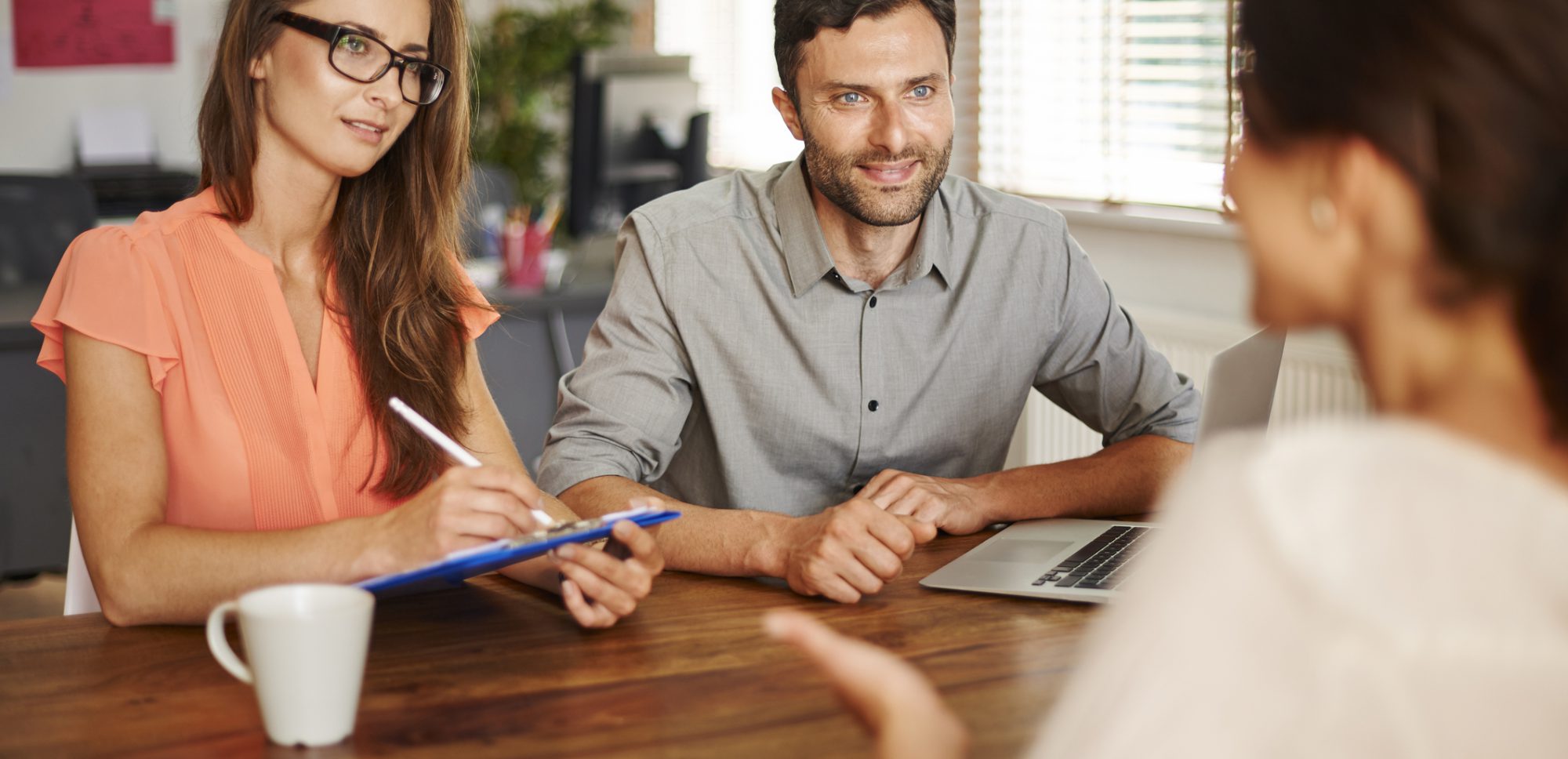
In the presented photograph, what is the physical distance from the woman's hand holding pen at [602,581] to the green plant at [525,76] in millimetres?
4698

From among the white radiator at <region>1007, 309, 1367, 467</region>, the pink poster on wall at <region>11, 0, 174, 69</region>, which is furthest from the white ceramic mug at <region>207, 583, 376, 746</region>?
the pink poster on wall at <region>11, 0, 174, 69</region>

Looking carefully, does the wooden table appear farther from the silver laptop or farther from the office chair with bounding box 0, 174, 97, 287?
the office chair with bounding box 0, 174, 97, 287

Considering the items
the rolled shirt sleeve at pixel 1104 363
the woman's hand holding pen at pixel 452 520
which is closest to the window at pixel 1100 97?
the rolled shirt sleeve at pixel 1104 363

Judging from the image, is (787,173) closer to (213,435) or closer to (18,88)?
(213,435)

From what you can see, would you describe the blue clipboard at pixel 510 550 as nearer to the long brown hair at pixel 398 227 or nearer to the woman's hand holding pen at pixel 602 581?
the woman's hand holding pen at pixel 602 581

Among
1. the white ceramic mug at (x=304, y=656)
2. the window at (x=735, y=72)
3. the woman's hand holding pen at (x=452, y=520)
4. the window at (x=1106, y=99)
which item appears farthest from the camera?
the window at (x=735, y=72)

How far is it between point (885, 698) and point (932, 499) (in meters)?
0.78

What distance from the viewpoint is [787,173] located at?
1.79 m

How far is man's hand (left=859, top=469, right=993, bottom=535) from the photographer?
1461mm

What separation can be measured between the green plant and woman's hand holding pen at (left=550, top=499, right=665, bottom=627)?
470 cm

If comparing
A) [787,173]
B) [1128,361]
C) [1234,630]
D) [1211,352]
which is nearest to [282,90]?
[787,173]

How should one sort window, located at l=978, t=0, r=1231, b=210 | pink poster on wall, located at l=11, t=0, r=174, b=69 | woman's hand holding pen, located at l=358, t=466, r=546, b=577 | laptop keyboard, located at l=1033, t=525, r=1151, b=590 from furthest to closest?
pink poster on wall, located at l=11, t=0, r=174, b=69 → window, located at l=978, t=0, r=1231, b=210 → laptop keyboard, located at l=1033, t=525, r=1151, b=590 → woman's hand holding pen, located at l=358, t=466, r=546, b=577

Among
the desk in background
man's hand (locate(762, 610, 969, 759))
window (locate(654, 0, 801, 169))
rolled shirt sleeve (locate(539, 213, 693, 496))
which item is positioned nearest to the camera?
man's hand (locate(762, 610, 969, 759))

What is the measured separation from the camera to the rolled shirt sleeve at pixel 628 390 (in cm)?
158
